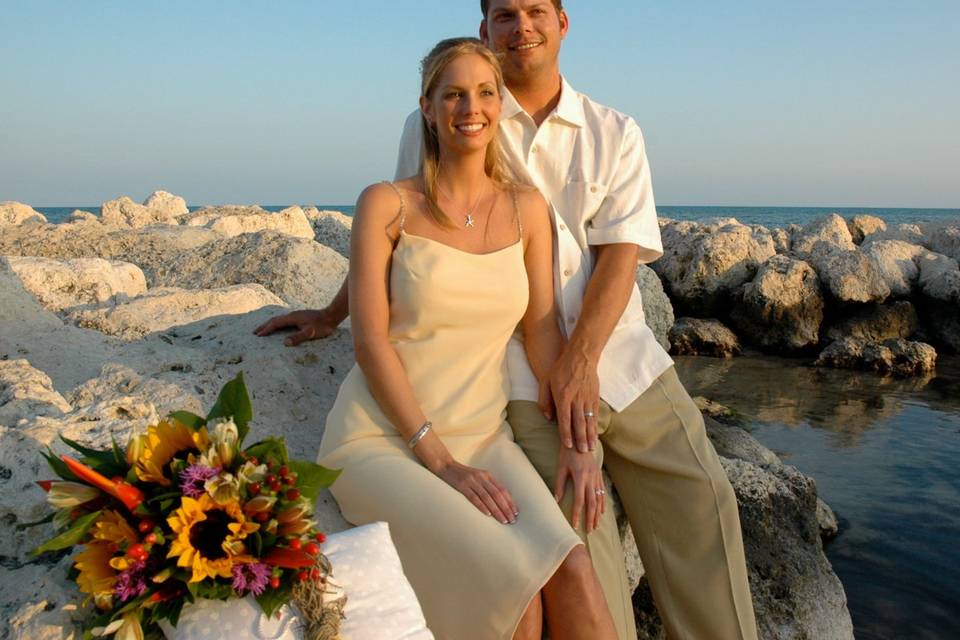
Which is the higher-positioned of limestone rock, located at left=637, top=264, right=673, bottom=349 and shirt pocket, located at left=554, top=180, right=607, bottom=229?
shirt pocket, located at left=554, top=180, right=607, bottom=229

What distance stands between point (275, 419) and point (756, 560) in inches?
102

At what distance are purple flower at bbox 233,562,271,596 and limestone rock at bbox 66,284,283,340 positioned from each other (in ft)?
9.29

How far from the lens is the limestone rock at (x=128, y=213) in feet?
48.2

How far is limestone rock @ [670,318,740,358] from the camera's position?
14703 mm

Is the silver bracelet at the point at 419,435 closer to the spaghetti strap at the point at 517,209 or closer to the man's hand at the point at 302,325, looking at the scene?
the spaghetti strap at the point at 517,209

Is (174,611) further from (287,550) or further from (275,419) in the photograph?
(275,419)

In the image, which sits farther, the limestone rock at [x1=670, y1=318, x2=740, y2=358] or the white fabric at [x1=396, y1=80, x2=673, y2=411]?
the limestone rock at [x1=670, y1=318, x2=740, y2=358]

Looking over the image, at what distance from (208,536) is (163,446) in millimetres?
253

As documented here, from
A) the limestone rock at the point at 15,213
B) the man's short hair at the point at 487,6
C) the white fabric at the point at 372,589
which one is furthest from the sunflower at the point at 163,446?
the limestone rock at the point at 15,213

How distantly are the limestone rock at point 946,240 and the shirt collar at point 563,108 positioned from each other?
1675 cm

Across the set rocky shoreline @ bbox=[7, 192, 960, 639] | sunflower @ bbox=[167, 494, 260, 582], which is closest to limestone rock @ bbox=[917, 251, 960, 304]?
rocky shoreline @ bbox=[7, 192, 960, 639]

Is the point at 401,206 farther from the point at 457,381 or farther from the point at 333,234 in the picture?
the point at 333,234

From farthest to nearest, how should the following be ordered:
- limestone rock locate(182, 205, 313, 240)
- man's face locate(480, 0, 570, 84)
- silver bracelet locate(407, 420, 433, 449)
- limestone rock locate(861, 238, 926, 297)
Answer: limestone rock locate(861, 238, 926, 297) → limestone rock locate(182, 205, 313, 240) → man's face locate(480, 0, 570, 84) → silver bracelet locate(407, 420, 433, 449)

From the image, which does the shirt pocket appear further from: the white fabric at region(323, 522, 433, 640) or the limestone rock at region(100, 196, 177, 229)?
the limestone rock at region(100, 196, 177, 229)
